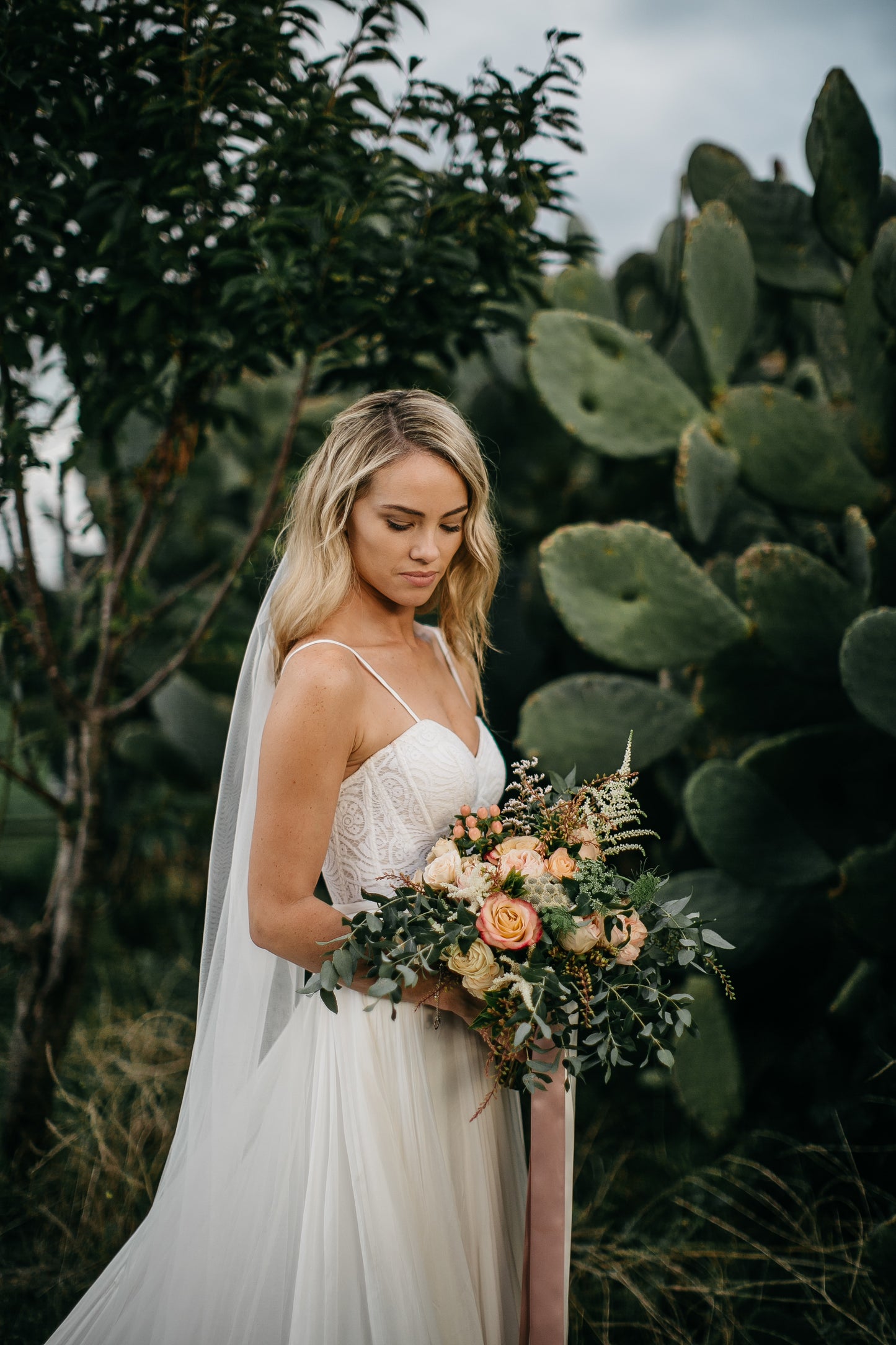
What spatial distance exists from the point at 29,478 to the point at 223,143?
3.02 ft

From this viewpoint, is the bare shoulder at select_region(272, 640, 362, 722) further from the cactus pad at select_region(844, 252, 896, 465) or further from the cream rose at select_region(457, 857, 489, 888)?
the cactus pad at select_region(844, 252, 896, 465)

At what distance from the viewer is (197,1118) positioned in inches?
61.5

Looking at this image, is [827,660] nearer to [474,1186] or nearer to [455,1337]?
[474,1186]

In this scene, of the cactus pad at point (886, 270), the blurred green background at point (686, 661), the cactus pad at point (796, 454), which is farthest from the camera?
the cactus pad at point (796, 454)

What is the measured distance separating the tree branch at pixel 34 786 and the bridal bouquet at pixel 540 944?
1399 mm

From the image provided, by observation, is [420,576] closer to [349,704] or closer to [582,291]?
[349,704]

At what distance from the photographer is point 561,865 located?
134 centimetres

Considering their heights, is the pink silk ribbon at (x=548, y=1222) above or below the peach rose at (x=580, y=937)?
below

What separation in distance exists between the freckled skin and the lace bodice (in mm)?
27

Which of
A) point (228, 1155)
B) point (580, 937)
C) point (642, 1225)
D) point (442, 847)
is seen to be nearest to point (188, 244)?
point (442, 847)

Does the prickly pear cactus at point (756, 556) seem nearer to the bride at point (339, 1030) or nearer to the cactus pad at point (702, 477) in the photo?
the cactus pad at point (702, 477)

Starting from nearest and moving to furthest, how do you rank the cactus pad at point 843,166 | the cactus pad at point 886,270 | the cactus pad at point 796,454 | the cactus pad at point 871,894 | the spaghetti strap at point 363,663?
the spaghetti strap at point 363,663 → the cactus pad at point 871,894 → the cactus pad at point 886,270 → the cactus pad at point 843,166 → the cactus pad at point 796,454

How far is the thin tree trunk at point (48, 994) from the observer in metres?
2.55

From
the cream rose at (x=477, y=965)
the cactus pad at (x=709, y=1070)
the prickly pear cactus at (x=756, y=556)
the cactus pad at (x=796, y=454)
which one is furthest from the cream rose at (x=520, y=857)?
the cactus pad at (x=796, y=454)
